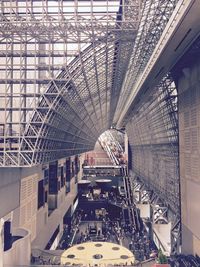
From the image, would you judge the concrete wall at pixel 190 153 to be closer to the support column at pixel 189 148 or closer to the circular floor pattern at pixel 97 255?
the support column at pixel 189 148

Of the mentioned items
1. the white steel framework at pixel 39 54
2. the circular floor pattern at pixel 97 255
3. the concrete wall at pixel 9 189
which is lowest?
the circular floor pattern at pixel 97 255

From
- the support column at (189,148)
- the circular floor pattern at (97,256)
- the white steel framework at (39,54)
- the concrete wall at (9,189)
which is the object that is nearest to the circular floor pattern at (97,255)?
A: the circular floor pattern at (97,256)

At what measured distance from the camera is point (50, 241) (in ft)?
115

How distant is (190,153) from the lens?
22.2 m

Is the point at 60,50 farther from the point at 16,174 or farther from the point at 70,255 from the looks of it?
the point at 70,255

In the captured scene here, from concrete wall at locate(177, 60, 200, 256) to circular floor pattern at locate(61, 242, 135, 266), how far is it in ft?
17.1

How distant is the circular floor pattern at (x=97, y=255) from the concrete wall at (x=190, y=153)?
523 cm

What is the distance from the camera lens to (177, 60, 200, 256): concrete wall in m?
20.5

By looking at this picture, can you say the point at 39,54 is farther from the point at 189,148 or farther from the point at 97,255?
the point at 97,255

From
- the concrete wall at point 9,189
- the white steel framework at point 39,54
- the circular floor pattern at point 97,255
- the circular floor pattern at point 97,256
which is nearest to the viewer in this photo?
the circular floor pattern at point 97,255

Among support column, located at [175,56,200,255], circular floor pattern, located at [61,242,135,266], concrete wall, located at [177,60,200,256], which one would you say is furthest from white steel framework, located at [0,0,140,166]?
circular floor pattern, located at [61,242,135,266]

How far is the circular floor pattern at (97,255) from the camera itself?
63.3ft

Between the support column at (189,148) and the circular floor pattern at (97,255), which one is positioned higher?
the support column at (189,148)

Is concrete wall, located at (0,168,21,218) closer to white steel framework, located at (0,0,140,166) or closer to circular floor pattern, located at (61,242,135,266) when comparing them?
white steel framework, located at (0,0,140,166)
